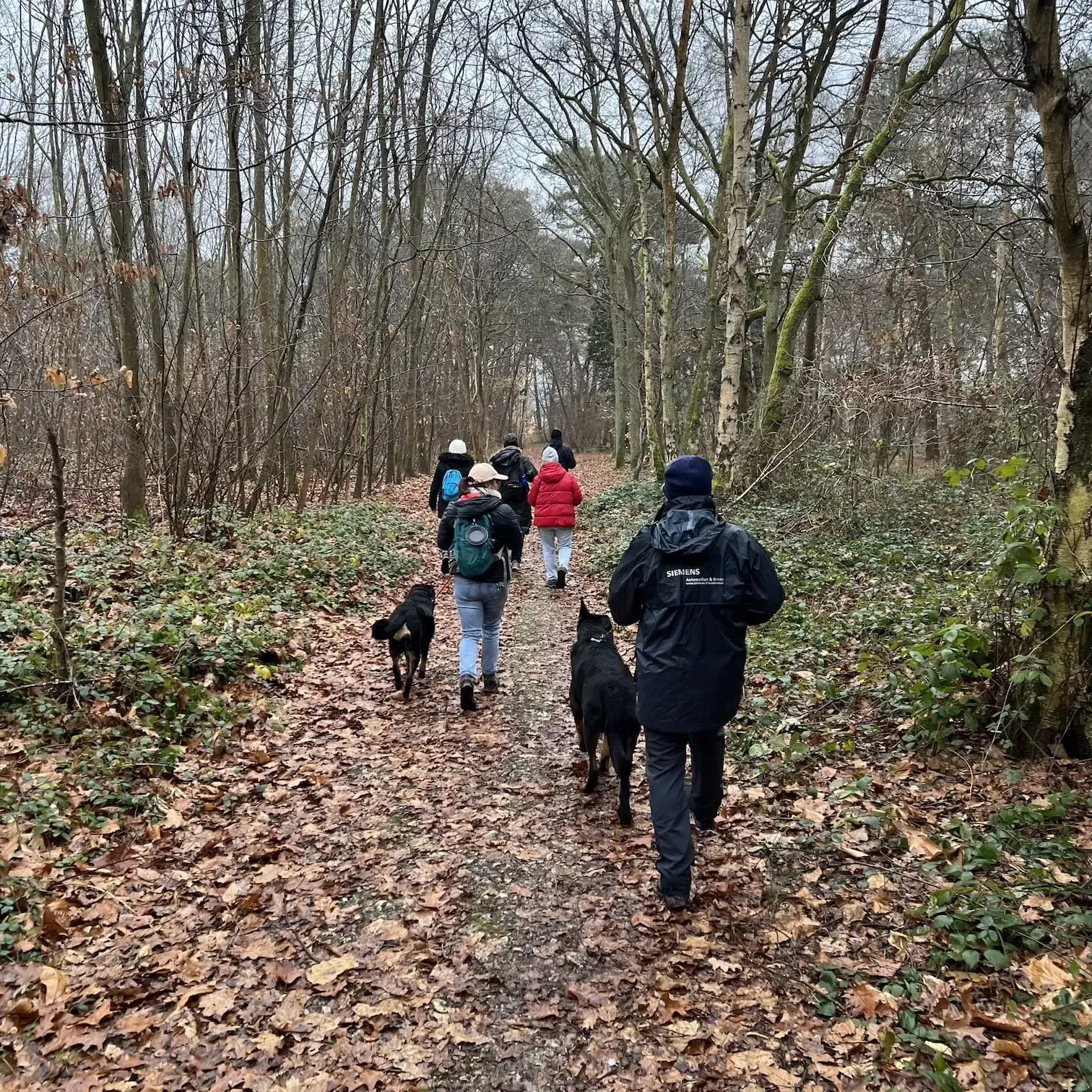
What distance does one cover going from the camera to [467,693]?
7.09 m

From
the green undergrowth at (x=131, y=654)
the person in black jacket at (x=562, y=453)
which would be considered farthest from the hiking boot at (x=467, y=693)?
the person in black jacket at (x=562, y=453)

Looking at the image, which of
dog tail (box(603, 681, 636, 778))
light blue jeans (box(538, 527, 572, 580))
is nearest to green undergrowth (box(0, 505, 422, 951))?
light blue jeans (box(538, 527, 572, 580))

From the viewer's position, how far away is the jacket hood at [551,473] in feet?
38.8

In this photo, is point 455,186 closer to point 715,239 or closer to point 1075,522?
point 715,239

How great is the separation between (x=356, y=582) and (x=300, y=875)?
709 cm

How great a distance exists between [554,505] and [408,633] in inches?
194

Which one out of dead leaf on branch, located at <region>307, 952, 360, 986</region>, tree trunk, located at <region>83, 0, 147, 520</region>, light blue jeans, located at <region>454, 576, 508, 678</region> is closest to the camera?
dead leaf on branch, located at <region>307, 952, 360, 986</region>

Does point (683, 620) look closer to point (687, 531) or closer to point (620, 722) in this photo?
point (687, 531)

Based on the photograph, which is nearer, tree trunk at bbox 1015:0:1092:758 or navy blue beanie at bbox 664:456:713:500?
navy blue beanie at bbox 664:456:713:500

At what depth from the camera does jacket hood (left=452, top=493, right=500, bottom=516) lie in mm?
6898

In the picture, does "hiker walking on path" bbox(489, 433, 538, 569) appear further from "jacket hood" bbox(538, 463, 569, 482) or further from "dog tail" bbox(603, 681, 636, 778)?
"dog tail" bbox(603, 681, 636, 778)

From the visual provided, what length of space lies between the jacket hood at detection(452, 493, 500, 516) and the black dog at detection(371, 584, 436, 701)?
1.16 meters

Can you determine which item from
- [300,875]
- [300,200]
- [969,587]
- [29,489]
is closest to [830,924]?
[300,875]

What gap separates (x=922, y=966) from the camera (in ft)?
11.2
